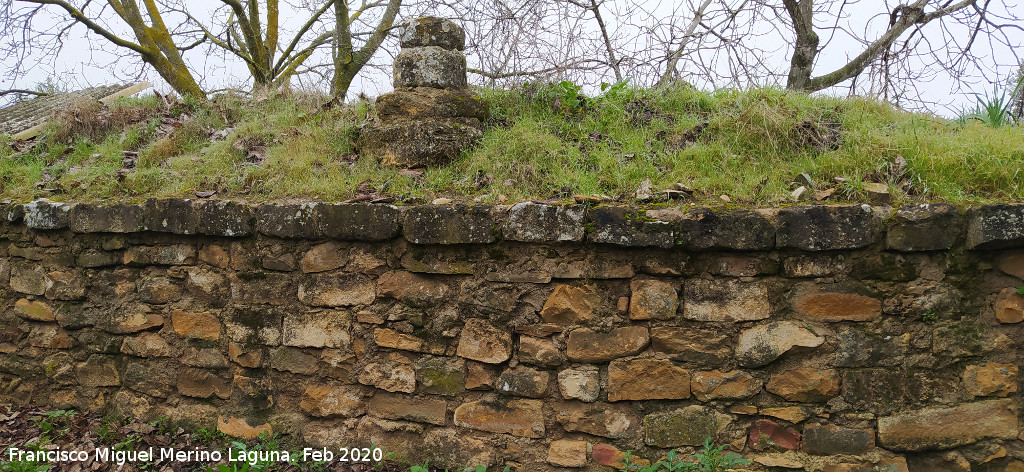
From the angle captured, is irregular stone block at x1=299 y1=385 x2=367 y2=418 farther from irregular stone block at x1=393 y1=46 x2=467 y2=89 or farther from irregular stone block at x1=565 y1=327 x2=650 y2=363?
irregular stone block at x1=393 y1=46 x2=467 y2=89

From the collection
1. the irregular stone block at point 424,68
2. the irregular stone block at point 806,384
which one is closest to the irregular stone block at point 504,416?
the irregular stone block at point 806,384

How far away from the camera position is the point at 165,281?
3.79m

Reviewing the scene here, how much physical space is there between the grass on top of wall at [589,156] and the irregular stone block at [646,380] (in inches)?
33.3

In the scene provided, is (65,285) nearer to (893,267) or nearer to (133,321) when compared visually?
(133,321)

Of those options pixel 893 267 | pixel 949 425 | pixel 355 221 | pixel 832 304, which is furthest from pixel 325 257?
pixel 949 425

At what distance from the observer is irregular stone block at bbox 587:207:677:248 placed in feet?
9.45

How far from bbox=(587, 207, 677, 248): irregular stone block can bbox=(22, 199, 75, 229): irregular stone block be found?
3282mm

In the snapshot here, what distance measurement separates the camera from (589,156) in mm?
3785

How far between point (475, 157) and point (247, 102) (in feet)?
10.4

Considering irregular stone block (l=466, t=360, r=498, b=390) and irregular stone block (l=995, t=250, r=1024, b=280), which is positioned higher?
irregular stone block (l=995, t=250, r=1024, b=280)

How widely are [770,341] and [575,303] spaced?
2.94ft

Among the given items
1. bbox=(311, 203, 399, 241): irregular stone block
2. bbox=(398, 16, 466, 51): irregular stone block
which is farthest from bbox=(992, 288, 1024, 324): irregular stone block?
bbox=(398, 16, 466, 51): irregular stone block

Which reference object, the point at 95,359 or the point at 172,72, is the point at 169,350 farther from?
the point at 172,72

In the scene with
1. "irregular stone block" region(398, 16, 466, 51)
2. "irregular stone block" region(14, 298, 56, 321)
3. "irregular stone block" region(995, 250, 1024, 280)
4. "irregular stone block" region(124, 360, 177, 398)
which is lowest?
"irregular stone block" region(124, 360, 177, 398)
